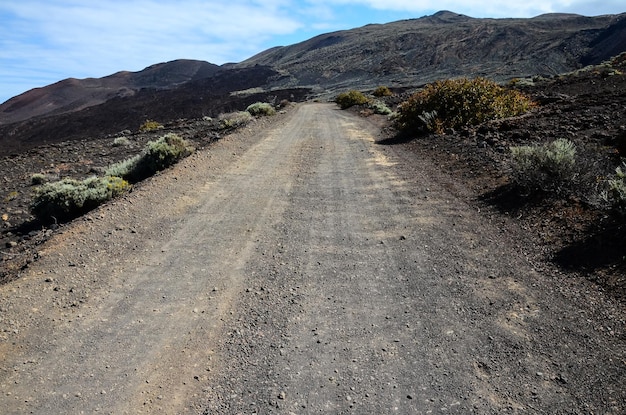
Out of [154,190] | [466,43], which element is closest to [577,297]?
[154,190]

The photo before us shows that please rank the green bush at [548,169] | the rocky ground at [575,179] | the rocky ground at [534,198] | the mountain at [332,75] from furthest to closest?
the mountain at [332,75] < the green bush at [548,169] < the rocky ground at [534,198] < the rocky ground at [575,179]

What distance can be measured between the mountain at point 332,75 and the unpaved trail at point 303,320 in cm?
4401

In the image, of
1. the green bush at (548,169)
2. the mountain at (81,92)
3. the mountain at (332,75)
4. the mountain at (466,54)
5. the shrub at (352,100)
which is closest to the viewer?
the green bush at (548,169)

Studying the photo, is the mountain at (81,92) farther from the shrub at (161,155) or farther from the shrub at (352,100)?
the shrub at (161,155)

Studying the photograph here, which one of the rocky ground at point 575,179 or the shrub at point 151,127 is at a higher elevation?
the shrub at point 151,127

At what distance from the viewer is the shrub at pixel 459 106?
15200 millimetres

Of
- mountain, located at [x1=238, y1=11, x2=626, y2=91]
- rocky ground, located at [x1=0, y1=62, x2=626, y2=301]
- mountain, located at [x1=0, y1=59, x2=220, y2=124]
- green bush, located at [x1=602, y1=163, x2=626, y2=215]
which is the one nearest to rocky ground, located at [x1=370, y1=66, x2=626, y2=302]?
rocky ground, located at [x1=0, y1=62, x2=626, y2=301]

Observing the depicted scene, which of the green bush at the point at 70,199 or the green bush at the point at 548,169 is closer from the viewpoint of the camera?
the green bush at the point at 548,169

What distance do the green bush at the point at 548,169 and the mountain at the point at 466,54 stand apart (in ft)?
160

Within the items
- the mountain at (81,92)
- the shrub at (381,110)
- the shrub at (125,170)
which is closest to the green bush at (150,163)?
the shrub at (125,170)

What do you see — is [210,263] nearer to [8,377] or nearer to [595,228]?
[8,377]

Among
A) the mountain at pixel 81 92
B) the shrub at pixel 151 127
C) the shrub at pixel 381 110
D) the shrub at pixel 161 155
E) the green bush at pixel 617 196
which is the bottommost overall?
the shrub at pixel 381 110

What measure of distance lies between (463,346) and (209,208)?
5.31 meters

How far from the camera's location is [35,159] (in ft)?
65.9
